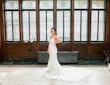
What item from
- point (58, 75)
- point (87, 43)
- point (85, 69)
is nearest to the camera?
point (58, 75)

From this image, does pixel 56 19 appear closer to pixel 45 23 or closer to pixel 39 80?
pixel 45 23

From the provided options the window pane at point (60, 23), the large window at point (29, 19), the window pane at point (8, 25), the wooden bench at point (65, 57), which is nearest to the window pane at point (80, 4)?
the window pane at point (60, 23)

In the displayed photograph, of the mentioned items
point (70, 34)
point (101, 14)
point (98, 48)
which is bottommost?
point (98, 48)

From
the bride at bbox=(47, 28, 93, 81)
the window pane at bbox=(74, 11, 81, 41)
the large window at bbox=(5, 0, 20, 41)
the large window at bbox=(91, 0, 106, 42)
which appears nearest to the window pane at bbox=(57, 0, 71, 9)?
the window pane at bbox=(74, 11, 81, 41)

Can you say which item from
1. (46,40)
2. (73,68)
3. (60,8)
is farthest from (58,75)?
(60,8)

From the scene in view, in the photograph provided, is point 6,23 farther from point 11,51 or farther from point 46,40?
point 46,40

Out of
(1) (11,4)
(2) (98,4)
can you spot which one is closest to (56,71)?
(2) (98,4)

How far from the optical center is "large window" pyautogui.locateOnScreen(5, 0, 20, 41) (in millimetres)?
9945

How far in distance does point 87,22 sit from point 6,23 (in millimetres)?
3562

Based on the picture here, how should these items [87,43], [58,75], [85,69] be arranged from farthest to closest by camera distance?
[87,43], [85,69], [58,75]

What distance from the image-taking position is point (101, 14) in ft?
32.6

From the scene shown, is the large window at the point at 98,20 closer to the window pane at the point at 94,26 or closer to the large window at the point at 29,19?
the window pane at the point at 94,26

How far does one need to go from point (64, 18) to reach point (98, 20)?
1.49 meters

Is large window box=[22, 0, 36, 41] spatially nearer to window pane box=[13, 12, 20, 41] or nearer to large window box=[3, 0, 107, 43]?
large window box=[3, 0, 107, 43]
